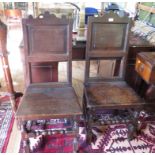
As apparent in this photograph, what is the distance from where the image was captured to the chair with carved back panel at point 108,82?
1.44 metres

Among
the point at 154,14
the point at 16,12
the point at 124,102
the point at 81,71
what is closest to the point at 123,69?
the point at 124,102

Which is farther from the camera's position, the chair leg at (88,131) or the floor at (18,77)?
the floor at (18,77)

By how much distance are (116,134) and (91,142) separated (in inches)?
10.6

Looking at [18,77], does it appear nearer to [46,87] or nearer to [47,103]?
[46,87]

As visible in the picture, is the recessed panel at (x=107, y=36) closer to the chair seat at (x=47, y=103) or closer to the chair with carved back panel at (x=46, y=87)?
the chair with carved back panel at (x=46, y=87)

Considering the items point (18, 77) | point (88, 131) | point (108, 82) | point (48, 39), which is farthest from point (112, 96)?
point (18, 77)

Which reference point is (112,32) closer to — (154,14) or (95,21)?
(95,21)

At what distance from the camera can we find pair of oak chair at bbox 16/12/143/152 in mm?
1339

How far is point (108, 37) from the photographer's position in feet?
5.11

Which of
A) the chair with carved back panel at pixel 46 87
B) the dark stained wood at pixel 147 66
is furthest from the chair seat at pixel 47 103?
the dark stained wood at pixel 147 66

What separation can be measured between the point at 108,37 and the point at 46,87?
2.23ft

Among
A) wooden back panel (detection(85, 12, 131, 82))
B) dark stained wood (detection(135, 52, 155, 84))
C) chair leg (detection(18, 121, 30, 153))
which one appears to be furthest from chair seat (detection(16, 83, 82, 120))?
dark stained wood (detection(135, 52, 155, 84))

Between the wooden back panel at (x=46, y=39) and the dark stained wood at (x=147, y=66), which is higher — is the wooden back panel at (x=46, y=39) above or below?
above

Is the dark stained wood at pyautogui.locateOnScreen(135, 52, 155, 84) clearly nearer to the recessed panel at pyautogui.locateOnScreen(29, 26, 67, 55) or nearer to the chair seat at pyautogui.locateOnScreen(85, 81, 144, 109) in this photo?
the chair seat at pyautogui.locateOnScreen(85, 81, 144, 109)
